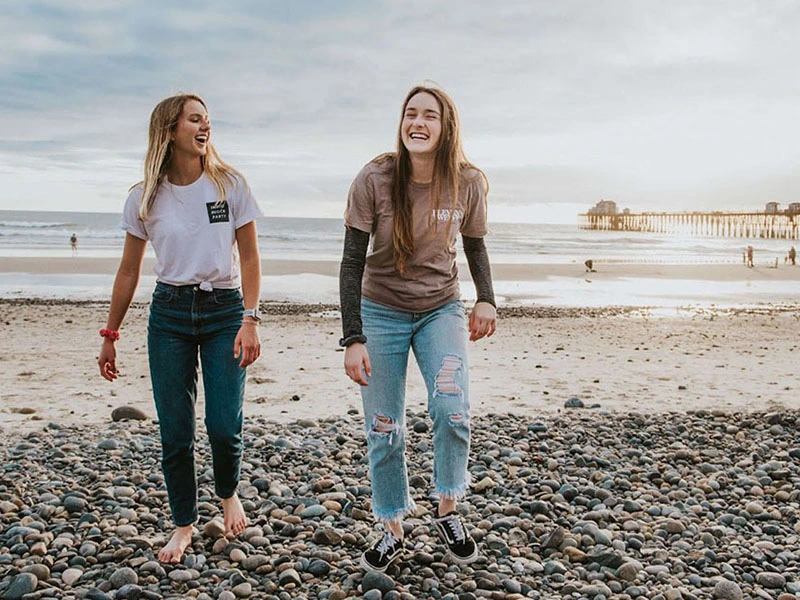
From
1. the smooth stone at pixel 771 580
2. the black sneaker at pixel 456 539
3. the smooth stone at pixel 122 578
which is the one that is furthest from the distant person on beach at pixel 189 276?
the smooth stone at pixel 771 580

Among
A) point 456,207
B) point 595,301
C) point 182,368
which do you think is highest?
point 456,207

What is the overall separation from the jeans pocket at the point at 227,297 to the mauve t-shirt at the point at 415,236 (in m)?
0.67

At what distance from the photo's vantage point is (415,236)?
3773 millimetres

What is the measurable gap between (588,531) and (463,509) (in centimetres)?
78

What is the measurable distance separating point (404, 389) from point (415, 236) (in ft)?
2.46

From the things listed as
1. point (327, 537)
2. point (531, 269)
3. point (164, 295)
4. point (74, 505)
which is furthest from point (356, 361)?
point (531, 269)

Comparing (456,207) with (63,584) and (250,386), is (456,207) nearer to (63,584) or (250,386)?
(63,584)

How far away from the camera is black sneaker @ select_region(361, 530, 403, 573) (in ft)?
12.6

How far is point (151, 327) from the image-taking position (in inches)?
156

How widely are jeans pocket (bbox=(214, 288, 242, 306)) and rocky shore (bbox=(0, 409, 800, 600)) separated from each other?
4.25 ft

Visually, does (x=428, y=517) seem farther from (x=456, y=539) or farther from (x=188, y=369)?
(x=188, y=369)

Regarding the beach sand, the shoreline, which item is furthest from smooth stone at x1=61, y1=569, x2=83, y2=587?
the shoreline

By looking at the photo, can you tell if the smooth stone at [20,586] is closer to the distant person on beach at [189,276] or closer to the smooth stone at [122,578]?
the smooth stone at [122,578]

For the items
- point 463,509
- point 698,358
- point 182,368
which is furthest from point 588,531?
point 698,358
